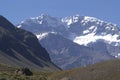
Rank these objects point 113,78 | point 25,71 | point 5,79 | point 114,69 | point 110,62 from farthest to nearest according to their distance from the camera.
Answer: point 110,62, point 114,69, point 113,78, point 25,71, point 5,79

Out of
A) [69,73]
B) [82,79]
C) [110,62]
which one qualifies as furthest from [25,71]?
[110,62]

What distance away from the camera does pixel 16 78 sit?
43188mm

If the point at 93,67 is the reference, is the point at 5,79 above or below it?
below

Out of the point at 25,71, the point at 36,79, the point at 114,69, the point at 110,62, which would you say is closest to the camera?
the point at 36,79

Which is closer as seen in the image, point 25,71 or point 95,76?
point 25,71

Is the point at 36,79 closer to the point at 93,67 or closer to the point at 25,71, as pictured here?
the point at 25,71

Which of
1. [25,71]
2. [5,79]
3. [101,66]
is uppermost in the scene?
[101,66]

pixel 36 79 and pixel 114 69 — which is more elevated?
pixel 114 69

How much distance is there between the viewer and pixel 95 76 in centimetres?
7875

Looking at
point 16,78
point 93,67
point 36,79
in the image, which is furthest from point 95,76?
point 16,78

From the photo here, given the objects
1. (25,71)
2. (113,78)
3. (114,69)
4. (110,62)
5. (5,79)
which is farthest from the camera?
(110,62)

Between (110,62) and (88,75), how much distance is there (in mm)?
8872

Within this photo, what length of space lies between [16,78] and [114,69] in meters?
41.6

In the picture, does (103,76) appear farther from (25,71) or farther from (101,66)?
(25,71)
